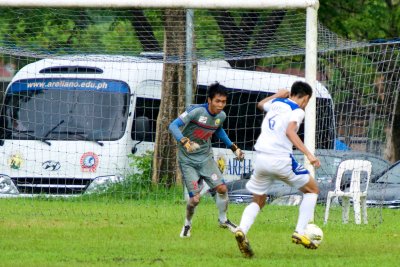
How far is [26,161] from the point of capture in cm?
2027

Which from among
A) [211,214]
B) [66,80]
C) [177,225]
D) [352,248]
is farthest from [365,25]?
[352,248]

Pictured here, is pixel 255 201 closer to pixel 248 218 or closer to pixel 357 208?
pixel 248 218

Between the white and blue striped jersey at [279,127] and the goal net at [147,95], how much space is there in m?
4.65

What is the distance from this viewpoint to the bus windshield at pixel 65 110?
20922 mm

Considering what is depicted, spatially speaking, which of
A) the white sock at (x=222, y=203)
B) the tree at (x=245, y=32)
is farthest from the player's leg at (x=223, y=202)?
the tree at (x=245, y=32)

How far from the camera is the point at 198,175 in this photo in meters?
14.6

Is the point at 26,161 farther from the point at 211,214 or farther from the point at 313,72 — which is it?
the point at 313,72

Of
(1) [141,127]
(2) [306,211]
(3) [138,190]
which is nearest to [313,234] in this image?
(2) [306,211]

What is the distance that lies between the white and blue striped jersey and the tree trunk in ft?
18.5

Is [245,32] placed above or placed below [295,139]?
above

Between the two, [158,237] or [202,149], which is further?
[202,149]

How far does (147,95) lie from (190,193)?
8.42 m

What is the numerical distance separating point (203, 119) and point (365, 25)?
57.3 feet

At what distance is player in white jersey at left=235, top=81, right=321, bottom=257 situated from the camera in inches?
477
